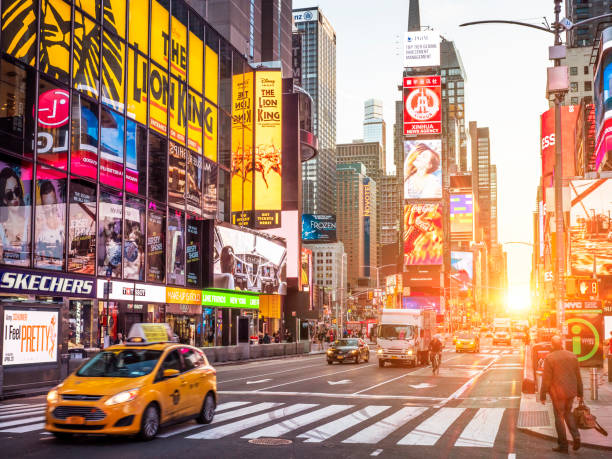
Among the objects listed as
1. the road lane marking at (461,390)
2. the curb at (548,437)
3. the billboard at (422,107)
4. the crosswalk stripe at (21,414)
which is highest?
the billboard at (422,107)

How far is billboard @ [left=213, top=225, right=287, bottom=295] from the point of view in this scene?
5259 cm

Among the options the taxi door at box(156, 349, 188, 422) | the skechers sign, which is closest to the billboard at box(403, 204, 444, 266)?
the skechers sign

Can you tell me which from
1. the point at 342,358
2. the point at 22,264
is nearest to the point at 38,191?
the point at 22,264

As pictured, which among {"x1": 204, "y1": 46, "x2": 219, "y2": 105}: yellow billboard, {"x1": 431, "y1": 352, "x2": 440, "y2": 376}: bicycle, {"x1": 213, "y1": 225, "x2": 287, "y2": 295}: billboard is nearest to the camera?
{"x1": 431, "y1": 352, "x2": 440, "y2": 376}: bicycle

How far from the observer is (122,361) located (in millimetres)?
13406

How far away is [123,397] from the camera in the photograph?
1190 centimetres

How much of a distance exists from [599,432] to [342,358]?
1095 inches

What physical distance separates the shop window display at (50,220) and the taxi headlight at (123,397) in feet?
70.0

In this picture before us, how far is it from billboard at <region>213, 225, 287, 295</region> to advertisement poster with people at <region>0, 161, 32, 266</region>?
21034 mm

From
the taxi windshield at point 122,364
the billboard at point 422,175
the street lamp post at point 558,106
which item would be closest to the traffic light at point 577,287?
the street lamp post at point 558,106

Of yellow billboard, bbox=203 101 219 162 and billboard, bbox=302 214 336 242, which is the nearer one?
yellow billboard, bbox=203 101 219 162

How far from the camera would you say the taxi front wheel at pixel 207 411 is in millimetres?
14606

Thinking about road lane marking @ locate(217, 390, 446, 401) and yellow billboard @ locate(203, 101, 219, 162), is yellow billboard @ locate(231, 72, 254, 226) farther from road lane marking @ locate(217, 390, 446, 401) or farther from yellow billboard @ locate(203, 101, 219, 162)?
road lane marking @ locate(217, 390, 446, 401)

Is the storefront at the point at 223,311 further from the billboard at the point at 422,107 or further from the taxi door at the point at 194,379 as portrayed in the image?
the billboard at the point at 422,107
